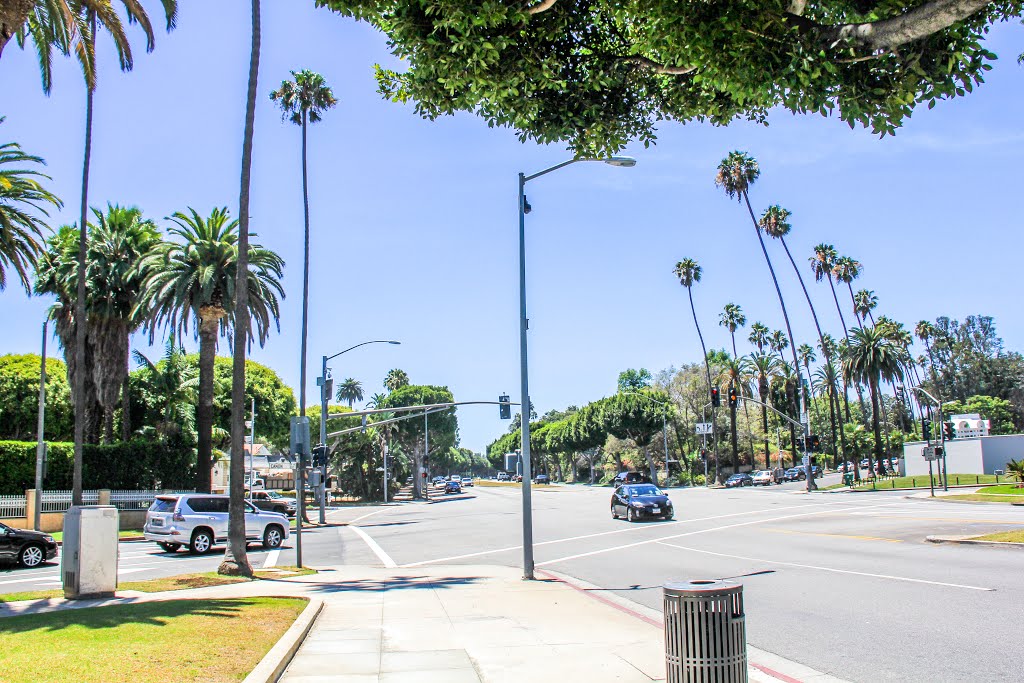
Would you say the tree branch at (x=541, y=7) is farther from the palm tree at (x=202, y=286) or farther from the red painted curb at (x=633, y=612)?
the palm tree at (x=202, y=286)

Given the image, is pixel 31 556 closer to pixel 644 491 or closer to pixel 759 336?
pixel 644 491

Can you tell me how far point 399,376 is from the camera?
116500mm

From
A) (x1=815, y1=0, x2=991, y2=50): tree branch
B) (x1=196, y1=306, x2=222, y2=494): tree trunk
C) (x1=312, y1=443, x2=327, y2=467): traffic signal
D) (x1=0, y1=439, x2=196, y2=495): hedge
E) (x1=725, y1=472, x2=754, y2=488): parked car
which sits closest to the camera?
(x1=815, y1=0, x2=991, y2=50): tree branch

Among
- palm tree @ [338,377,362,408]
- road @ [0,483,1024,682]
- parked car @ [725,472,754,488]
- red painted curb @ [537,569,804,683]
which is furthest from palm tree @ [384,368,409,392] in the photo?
red painted curb @ [537,569,804,683]

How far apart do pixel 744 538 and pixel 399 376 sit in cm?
9578

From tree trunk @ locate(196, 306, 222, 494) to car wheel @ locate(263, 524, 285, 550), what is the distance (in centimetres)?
791

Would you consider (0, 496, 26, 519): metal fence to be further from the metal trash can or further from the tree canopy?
the metal trash can

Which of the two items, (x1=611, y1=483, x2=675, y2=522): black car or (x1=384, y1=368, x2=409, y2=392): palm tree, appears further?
(x1=384, y1=368, x2=409, y2=392): palm tree

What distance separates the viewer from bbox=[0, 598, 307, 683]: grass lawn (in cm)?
709

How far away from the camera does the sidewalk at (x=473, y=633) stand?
26.4ft

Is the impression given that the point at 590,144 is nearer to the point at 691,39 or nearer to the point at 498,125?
the point at 498,125

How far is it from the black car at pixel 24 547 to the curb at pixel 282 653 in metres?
14.0

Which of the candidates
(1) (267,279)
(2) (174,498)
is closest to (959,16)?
(2) (174,498)

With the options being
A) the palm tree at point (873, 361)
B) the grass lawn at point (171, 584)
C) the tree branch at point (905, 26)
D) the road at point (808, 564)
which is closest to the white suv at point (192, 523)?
the road at point (808, 564)
